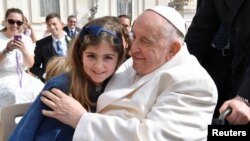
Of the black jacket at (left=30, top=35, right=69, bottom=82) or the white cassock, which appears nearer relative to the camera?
the white cassock

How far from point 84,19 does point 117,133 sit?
A: 2240 centimetres

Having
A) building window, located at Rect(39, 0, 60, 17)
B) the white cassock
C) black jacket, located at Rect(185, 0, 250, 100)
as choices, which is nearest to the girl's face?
the white cassock

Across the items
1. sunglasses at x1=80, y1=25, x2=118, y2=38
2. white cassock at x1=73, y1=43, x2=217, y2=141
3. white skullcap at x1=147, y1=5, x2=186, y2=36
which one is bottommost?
white cassock at x1=73, y1=43, x2=217, y2=141

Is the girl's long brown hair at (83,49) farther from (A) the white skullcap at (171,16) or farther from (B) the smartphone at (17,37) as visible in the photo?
(B) the smartphone at (17,37)

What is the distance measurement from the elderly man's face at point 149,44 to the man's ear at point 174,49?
0.04ft

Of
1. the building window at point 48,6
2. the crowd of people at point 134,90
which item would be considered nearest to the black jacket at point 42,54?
the crowd of people at point 134,90

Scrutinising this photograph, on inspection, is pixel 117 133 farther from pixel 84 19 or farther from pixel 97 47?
pixel 84 19

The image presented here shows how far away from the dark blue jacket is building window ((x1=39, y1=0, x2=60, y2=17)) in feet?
76.0

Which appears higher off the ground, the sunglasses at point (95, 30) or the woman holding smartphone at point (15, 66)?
the sunglasses at point (95, 30)

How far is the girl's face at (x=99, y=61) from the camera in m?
1.99

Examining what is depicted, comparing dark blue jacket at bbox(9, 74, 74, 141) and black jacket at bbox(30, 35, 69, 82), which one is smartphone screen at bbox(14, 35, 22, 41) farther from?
dark blue jacket at bbox(9, 74, 74, 141)

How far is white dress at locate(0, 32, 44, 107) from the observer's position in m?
4.42

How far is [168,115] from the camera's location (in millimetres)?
1781

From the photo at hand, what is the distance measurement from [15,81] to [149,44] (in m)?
3.01
